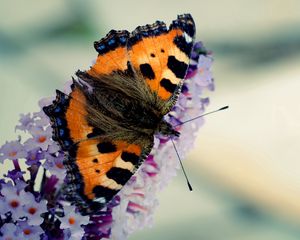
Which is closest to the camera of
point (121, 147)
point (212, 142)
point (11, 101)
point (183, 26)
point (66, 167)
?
point (66, 167)

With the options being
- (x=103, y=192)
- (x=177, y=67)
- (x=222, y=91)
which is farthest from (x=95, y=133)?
(x=222, y=91)

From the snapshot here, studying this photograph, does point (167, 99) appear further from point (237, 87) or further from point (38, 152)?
point (237, 87)

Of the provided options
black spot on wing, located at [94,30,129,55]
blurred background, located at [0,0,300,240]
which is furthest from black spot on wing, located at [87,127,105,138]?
blurred background, located at [0,0,300,240]

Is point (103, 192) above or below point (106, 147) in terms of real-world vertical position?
below

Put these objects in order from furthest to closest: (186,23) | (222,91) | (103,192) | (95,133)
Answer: (222,91), (186,23), (95,133), (103,192)

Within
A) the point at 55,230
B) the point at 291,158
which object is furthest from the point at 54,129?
the point at 291,158

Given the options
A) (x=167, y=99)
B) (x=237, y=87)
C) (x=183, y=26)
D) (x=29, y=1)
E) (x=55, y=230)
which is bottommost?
(x=55, y=230)

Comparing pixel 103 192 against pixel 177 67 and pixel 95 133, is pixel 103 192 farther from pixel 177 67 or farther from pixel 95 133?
pixel 177 67
